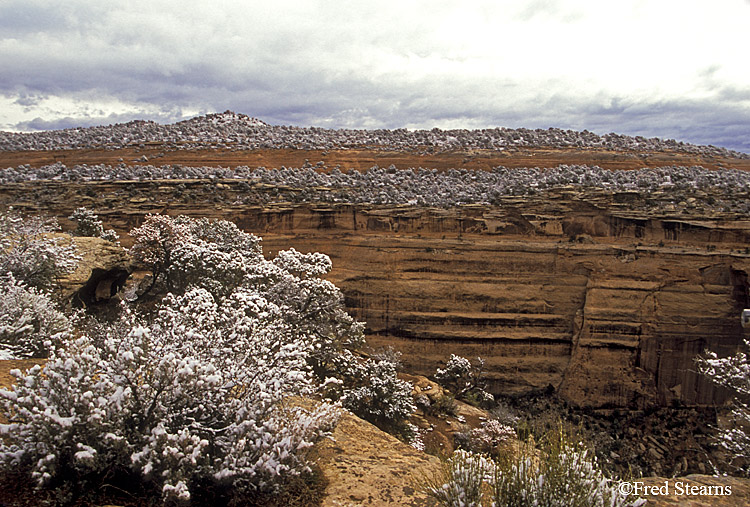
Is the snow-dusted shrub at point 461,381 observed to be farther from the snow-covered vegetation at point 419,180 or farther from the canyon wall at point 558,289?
the snow-covered vegetation at point 419,180

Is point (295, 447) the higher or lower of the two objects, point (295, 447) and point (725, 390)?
the higher

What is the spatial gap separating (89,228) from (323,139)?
70.6 feet

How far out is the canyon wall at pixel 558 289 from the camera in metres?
15.9

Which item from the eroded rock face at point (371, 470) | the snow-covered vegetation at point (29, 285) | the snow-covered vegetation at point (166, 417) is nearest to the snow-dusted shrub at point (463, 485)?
the eroded rock face at point (371, 470)

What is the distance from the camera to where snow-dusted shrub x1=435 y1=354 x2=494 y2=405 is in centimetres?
1536

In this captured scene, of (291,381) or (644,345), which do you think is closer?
(291,381)

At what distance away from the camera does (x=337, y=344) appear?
12.4m

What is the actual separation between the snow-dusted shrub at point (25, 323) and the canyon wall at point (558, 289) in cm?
1039

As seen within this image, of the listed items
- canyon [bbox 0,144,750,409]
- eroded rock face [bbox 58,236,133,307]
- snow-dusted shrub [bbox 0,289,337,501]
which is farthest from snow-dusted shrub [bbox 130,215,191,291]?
snow-dusted shrub [bbox 0,289,337,501]

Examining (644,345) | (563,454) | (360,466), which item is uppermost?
(563,454)

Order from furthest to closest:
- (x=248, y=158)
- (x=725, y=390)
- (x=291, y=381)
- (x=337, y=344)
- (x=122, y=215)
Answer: (x=248, y=158)
(x=122, y=215)
(x=725, y=390)
(x=337, y=344)
(x=291, y=381)

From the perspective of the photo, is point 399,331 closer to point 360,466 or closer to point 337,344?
point 337,344

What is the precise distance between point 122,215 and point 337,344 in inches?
555

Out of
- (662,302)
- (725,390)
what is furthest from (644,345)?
(725,390)
